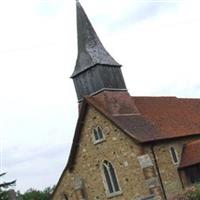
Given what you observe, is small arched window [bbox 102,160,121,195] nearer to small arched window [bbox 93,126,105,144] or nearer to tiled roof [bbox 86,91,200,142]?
small arched window [bbox 93,126,105,144]

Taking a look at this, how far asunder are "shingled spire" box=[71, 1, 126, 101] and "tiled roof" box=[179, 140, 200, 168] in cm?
633

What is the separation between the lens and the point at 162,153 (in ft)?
118

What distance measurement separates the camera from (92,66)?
38.5 m

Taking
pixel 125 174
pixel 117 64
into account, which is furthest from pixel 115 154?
pixel 117 64

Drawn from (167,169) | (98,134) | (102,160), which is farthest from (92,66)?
(167,169)

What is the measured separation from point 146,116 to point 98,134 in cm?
364

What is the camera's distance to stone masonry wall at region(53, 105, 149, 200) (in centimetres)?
3559

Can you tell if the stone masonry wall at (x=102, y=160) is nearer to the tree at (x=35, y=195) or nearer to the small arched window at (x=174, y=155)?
the small arched window at (x=174, y=155)

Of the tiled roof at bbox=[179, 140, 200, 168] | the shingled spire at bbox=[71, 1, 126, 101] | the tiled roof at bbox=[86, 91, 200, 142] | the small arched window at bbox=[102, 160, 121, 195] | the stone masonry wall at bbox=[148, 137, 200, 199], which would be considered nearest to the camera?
the stone masonry wall at bbox=[148, 137, 200, 199]

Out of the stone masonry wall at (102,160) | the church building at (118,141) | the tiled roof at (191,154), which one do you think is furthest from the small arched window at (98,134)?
the tiled roof at (191,154)

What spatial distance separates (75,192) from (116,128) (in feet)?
20.7

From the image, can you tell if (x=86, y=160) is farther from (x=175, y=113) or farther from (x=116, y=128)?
(x=175, y=113)

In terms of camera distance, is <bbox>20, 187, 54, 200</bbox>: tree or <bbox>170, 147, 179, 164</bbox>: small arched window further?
<bbox>20, 187, 54, 200</bbox>: tree

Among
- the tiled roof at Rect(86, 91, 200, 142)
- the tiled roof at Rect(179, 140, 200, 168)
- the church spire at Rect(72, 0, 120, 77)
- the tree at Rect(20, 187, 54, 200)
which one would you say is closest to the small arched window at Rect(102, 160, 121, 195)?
the tiled roof at Rect(86, 91, 200, 142)
